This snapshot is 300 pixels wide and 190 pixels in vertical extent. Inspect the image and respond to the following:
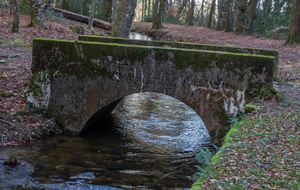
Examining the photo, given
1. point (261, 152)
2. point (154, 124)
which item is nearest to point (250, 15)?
point (154, 124)

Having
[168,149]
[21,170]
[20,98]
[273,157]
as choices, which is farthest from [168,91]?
[20,98]

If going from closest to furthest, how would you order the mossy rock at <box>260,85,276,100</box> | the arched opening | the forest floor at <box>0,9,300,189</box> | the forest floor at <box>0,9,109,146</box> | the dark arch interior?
the forest floor at <box>0,9,300,189</box> < the mossy rock at <box>260,85,276,100</box> < the forest floor at <box>0,9,109,146</box> < the arched opening < the dark arch interior

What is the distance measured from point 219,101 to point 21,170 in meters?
4.57

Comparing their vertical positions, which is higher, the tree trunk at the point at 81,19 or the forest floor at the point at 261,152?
the tree trunk at the point at 81,19

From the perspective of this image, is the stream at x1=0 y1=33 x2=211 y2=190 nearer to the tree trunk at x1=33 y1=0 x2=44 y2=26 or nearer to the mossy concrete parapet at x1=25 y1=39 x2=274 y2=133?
the mossy concrete parapet at x1=25 y1=39 x2=274 y2=133

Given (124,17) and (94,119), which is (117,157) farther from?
(124,17)

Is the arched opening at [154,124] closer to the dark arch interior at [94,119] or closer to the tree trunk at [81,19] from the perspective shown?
the dark arch interior at [94,119]

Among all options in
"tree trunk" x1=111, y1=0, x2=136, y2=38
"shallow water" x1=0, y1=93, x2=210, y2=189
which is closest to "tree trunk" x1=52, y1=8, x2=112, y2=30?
"tree trunk" x1=111, y1=0, x2=136, y2=38

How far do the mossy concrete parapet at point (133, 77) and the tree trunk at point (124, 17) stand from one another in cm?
517

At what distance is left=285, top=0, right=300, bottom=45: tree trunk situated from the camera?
→ 17.0 meters

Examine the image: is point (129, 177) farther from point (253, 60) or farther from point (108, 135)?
point (253, 60)

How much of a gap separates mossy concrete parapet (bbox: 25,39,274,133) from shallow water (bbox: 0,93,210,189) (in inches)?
37.2

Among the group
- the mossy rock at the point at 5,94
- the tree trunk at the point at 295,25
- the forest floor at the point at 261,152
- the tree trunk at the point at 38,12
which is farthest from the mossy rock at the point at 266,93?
the tree trunk at the point at 295,25

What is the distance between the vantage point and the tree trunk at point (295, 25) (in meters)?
17.0
